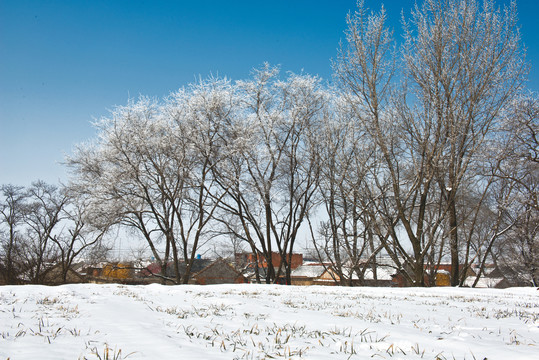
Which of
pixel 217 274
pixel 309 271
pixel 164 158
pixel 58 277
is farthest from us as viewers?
pixel 309 271

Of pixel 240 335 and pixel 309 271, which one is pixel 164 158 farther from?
pixel 309 271

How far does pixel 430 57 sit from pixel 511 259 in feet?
84.6

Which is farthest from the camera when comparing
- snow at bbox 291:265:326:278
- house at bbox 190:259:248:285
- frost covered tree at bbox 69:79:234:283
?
snow at bbox 291:265:326:278

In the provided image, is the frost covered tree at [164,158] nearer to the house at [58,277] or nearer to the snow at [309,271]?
the house at [58,277]

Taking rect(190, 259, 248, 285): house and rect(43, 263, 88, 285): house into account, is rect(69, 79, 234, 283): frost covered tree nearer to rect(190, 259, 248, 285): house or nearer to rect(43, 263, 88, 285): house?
rect(43, 263, 88, 285): house

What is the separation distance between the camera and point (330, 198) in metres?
22.2

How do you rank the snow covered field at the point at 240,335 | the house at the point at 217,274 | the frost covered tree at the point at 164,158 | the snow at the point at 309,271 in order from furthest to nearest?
Answer: the snow at the point at 309,271 → the house at the point at 217,274 → the frost covered tree at the point at 164,158 → the snow covered field at the point at 240,335

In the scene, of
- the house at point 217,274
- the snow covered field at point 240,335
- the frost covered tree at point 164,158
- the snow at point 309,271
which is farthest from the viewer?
the snow at point 309,271

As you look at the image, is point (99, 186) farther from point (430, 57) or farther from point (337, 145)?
point (430, 57)

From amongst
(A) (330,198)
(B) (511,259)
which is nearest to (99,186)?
(A) (330,198)

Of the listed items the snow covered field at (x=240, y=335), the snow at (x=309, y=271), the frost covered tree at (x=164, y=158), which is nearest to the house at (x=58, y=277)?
the frost covered tree at (x=164, y=158)

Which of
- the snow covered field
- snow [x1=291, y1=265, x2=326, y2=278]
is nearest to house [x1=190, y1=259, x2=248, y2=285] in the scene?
snow [x1=291, y1=265, x2=326, y2=278]

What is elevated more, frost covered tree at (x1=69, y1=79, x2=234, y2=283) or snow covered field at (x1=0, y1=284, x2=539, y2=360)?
frost covered tree at (x1=69, y1=79, x2=234, y2=283)

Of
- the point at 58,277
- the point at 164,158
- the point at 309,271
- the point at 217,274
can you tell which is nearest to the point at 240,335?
the point at 164,158
